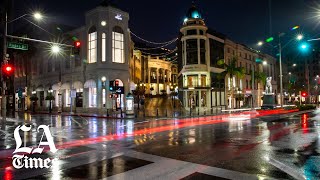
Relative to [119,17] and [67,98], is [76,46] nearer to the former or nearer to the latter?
[119,17]

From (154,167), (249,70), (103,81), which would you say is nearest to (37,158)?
(154,167)

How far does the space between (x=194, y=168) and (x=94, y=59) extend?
3567 centimetres

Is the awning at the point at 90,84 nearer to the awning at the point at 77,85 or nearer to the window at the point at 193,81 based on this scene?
the awning at the point at 77,85

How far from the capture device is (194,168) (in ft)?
25.9

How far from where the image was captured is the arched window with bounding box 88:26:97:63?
4081 cm

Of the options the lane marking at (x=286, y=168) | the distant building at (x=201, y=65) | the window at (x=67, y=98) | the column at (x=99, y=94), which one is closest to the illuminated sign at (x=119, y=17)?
the column at (x=99, y=94)

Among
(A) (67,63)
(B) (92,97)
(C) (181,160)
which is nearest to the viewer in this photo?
(C) (181,160)

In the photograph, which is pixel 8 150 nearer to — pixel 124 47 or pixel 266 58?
pixel 124 47

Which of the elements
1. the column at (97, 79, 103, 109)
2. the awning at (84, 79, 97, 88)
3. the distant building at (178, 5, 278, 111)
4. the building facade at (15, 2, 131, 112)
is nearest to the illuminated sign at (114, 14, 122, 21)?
the building facade at (15, 2, 131, 112)

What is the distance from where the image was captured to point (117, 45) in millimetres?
41125

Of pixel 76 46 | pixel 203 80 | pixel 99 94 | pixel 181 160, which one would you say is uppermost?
pixel 76 46

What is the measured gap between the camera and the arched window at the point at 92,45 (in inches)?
1607

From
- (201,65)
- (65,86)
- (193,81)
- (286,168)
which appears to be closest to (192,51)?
(201,65)

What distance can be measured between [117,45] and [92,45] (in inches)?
154
